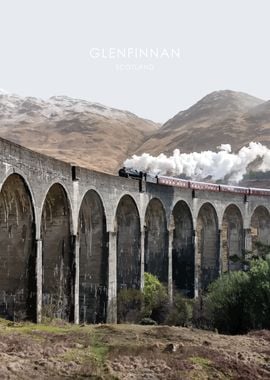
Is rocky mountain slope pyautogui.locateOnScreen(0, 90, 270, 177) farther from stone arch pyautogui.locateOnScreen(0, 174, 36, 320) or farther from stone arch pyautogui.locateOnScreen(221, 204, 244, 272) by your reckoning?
stone arch pyautogui.locateOnScreen(0, 174, 36, 320)

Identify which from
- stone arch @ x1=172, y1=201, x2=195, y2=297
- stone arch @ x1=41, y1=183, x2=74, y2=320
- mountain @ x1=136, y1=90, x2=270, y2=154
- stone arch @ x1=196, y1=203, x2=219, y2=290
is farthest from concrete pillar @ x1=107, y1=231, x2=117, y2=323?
mountain @ x1=136, y1=90, x2=270, y2=154

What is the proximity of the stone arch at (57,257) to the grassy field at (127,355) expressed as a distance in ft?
23.7

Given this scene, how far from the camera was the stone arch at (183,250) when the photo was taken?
46.6 metres

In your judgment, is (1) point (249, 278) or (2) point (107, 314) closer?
(1) point (249, 278)

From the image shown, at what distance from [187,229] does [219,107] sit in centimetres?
13265

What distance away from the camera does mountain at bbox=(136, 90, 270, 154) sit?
450 ft

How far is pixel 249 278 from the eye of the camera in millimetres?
30156

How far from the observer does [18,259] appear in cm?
2570

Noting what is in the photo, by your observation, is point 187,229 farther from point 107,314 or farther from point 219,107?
point 219,107

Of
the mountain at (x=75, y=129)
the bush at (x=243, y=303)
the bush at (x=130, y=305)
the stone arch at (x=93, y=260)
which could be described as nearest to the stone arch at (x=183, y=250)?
the bush at (x=130, y=305)

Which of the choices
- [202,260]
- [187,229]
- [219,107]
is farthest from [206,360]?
[219,107]

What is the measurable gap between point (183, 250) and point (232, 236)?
399 inches

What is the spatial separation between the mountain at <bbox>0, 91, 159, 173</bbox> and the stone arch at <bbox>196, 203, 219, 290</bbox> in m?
73.1

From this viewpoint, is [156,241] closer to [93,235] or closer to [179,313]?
[179,313]
